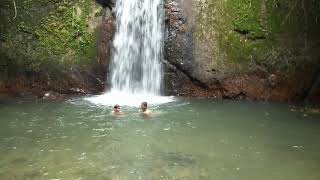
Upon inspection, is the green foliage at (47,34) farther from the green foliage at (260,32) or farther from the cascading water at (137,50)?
the green foliage at (260,32)

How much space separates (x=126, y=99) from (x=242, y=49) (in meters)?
3.38

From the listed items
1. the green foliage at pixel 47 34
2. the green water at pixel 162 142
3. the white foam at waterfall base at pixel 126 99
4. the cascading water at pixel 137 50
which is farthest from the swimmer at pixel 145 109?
the green foliage at pixel 47 34

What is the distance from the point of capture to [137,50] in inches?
546

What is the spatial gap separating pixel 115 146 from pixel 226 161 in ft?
6.71

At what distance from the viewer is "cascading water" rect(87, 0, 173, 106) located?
1348 cm

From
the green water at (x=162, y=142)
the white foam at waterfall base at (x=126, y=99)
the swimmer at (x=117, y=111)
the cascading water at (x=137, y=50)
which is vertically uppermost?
the cascading water at (x=137, y=50)

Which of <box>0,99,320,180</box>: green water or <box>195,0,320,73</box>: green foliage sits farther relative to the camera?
<box>195,0,320,73</box>: green foliage

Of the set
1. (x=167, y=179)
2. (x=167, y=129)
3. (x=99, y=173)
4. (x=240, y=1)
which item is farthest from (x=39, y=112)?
(x=240, y=1)

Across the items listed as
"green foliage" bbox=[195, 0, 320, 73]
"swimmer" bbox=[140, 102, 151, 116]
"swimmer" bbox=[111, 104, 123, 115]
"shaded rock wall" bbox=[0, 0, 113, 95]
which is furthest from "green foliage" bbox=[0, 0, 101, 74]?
"swimmer" bbox=[140, 102, 151, 116]

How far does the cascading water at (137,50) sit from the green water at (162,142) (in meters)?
1.57

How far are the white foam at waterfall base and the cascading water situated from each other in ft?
0.09

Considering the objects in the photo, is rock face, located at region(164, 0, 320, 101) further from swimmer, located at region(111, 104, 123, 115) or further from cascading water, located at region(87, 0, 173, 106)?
swimmer, located at region(111, 104, 123, 115)

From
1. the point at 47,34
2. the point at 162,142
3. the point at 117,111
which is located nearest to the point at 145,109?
the point at 117,111

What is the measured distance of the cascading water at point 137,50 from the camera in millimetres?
13477
